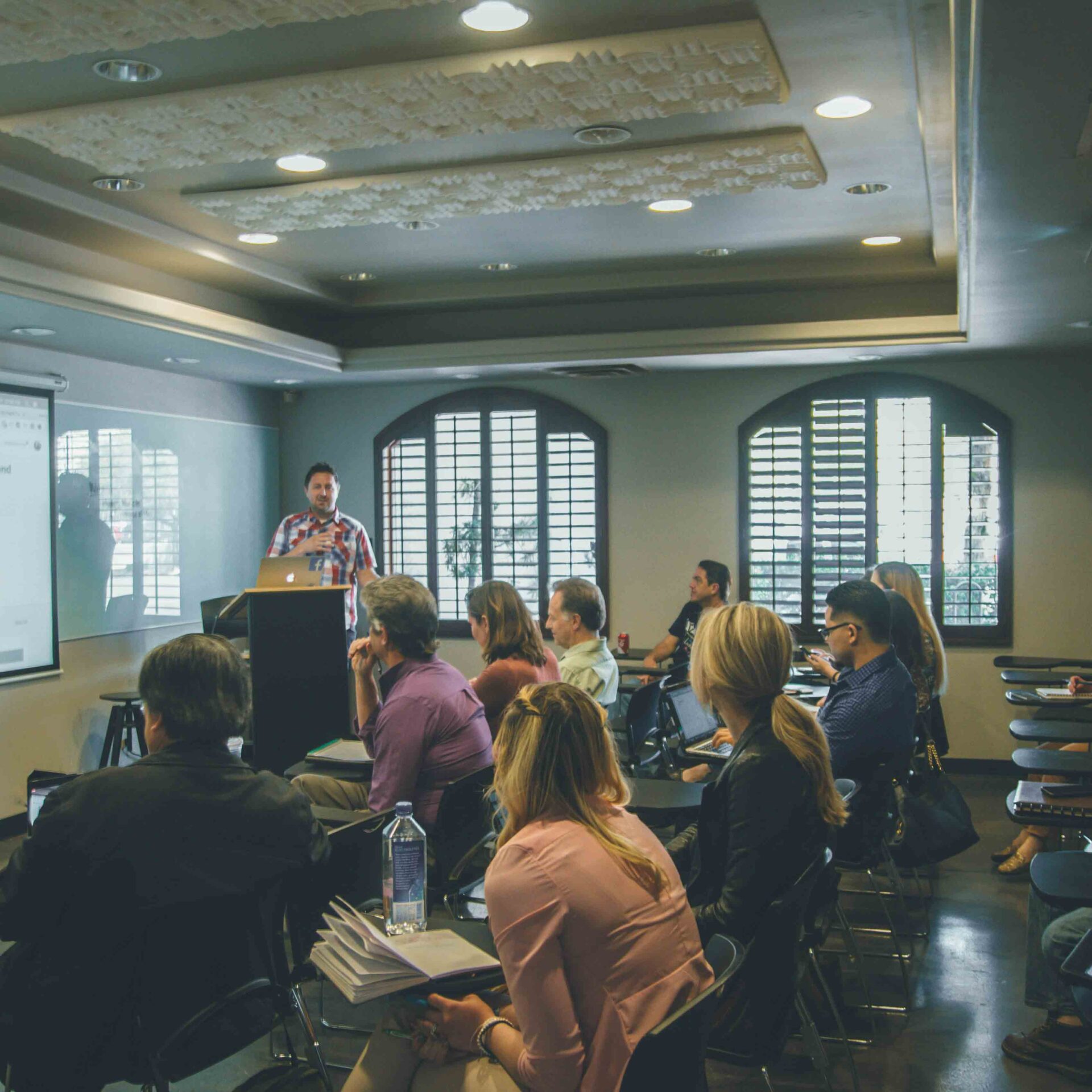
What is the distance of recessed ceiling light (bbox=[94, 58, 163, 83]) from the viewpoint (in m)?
3.26

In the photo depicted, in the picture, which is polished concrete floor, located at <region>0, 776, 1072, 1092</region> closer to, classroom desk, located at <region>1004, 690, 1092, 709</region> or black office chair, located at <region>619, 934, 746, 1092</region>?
classroom desk, located at <region>1004, 690, 1092, 709</region>

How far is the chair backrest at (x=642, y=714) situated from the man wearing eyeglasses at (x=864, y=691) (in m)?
1.30

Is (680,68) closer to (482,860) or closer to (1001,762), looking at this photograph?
(482,860)

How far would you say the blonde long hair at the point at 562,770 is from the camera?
1.97 meters

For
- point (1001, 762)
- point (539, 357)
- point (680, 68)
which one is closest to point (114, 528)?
point (539, 357)

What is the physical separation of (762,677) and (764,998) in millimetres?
771

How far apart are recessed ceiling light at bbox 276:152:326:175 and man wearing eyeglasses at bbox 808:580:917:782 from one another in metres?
2.58

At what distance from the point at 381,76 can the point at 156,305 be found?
2.75m

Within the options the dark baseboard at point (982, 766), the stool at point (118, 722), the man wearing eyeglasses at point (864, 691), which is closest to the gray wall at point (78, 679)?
the stool at point (118, 722)

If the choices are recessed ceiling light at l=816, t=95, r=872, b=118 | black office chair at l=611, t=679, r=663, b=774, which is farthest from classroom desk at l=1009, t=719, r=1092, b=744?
recessed ceiling light at l=816, t=95, r=872, b=118

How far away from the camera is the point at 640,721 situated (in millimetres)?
5469

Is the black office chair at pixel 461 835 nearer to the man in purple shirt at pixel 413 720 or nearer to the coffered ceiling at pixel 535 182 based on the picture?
the man in purple shirt at pixel 413 720

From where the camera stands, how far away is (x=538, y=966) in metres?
1.79

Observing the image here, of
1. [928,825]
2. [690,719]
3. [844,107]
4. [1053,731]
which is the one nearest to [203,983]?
[690,719]
